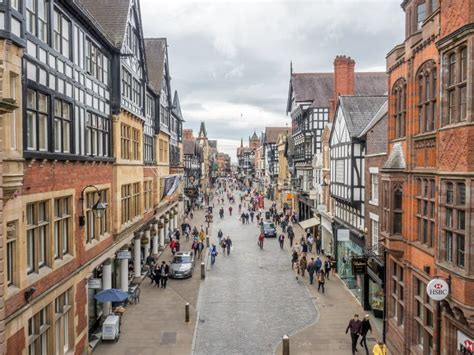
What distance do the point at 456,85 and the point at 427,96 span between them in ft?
A: 8.38

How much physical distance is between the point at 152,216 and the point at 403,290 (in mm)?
19466

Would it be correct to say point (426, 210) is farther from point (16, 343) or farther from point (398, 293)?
point (16, 343)

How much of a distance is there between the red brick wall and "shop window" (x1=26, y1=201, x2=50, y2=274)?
5.41 ft

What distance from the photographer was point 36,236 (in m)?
12.2

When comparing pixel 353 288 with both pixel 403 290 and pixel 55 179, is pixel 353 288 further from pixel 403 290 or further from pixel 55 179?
pixel 55 179

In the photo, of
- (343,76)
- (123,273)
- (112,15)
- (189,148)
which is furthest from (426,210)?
(189,148)

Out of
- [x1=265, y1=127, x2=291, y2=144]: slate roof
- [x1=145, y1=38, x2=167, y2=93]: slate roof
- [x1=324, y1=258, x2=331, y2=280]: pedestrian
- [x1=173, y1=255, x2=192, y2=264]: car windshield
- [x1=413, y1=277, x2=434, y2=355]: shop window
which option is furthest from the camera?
[x1=265, y1=127, x2=291, y2=144]: slate roof

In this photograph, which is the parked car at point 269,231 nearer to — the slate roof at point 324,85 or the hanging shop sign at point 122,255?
the slate roof at point 324,85

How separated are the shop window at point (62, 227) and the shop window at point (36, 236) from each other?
601 millimetres

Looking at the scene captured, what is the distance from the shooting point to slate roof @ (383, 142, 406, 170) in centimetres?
1459

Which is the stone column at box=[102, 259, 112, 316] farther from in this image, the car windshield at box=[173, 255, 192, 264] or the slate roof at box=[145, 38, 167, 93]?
the slate roof at box=[145, 38, 167, 93]

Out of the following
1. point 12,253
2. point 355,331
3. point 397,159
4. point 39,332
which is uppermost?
point 397,159

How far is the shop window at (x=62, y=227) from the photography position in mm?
13812

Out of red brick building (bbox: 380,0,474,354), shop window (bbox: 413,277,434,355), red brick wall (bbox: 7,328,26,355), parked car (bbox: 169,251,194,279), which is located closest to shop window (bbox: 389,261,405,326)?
red brick building (bbox: 380,0,474,354)
